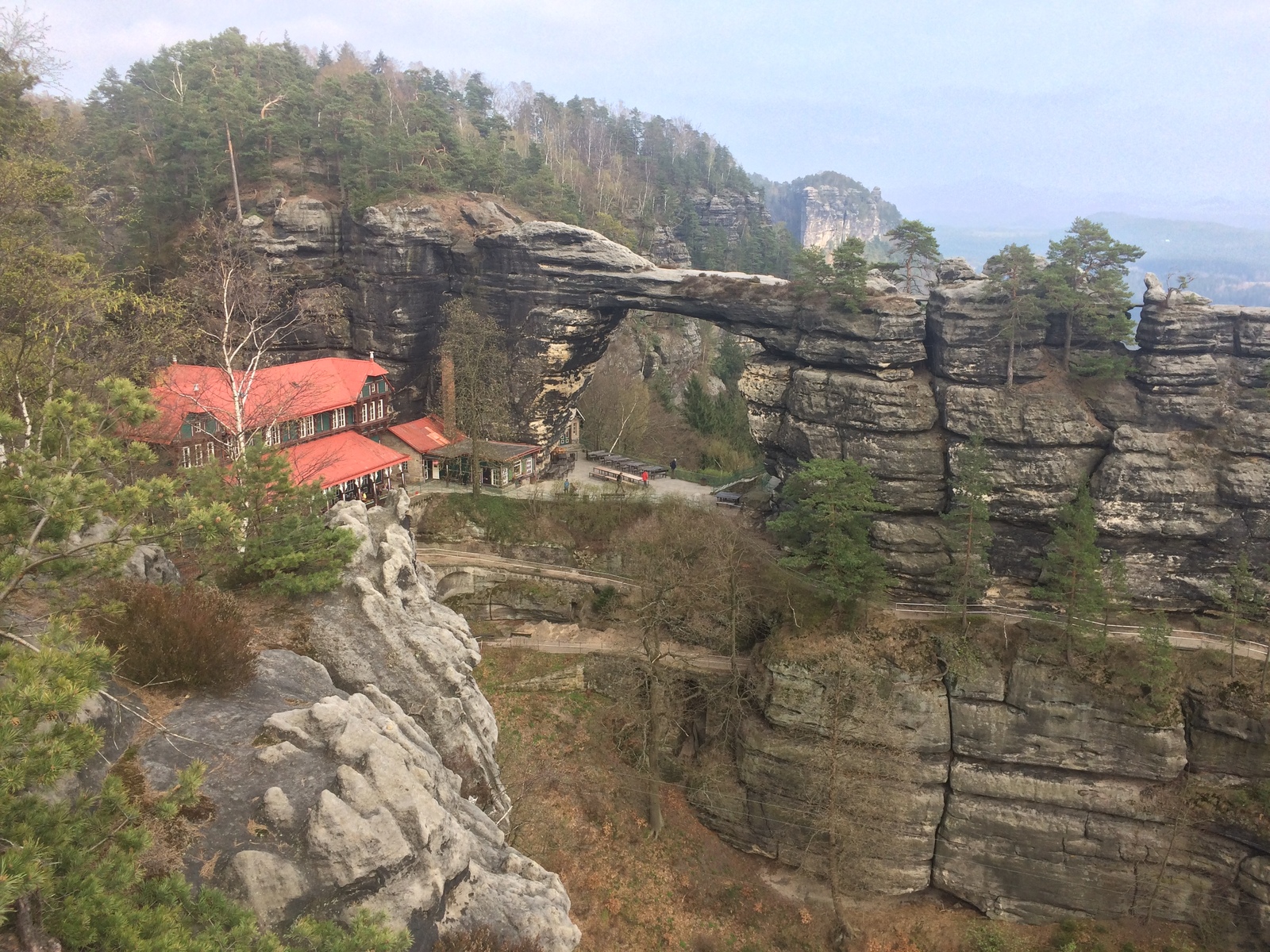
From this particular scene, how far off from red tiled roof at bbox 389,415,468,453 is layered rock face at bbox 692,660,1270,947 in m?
17.4

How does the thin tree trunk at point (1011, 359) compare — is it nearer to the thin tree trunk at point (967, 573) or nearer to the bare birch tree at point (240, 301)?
the thin tree trunk at point (967, 573)

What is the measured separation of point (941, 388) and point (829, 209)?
94.3 meters

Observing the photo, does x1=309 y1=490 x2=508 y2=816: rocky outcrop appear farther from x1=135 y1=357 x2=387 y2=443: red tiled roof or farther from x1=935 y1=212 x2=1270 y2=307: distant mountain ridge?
x1=935 y1=212 x2=1270 y2=307: distant mountain ridge

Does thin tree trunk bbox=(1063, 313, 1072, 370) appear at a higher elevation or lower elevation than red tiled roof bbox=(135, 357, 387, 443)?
higher

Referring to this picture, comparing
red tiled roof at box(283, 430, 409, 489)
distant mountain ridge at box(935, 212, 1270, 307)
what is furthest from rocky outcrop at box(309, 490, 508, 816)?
distant mountain ridge at box(935, 212, 1270, 307)

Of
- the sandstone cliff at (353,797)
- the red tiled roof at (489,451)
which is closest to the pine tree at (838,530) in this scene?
the red tiled roof at (489,451)

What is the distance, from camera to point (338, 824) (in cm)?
743

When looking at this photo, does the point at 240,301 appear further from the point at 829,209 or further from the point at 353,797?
the point at 829,209

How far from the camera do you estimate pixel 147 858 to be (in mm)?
6812

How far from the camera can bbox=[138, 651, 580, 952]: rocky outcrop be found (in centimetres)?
715

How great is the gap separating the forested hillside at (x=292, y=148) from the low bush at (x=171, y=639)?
86.1ft

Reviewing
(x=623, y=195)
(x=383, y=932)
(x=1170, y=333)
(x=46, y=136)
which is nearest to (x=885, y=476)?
(x=1170, y=333)

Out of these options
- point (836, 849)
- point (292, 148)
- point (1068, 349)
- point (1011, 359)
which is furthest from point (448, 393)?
point (1068, 349)

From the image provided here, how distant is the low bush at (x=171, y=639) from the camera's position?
8.73m
